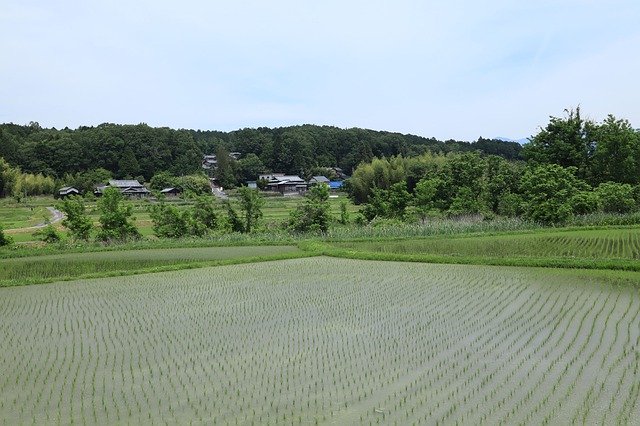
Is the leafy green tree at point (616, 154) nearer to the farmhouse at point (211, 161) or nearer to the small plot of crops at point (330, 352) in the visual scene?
the small plot of crops at point (330, 352)

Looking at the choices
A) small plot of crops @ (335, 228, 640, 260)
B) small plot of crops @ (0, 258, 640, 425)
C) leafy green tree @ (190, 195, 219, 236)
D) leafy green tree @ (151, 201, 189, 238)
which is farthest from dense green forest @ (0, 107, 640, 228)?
small plot of crops @ (0, 258, 640, 425)

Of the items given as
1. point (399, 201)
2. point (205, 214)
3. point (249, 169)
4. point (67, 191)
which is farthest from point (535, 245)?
point (249, 169)

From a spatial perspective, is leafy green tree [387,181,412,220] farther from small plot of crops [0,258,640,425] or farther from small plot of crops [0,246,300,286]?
small plot of crops [0,258,640,425]

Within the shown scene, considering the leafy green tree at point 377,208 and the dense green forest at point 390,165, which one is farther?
the leafy green tree at point 377,208

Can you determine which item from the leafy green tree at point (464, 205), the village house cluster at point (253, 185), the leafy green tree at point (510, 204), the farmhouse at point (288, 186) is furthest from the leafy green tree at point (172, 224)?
the farmhouse at point (288, 186)

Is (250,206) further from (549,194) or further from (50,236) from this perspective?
(549,194)

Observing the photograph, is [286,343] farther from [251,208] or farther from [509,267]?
[251,208]
